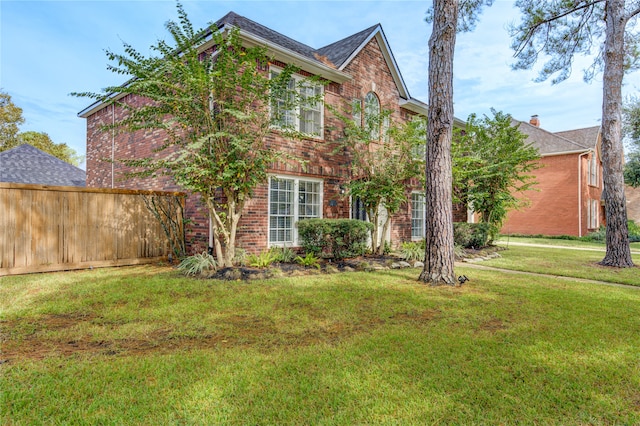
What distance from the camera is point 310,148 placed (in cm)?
969

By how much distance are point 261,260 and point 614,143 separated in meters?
10.4

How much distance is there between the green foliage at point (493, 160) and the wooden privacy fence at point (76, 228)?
10.2 metres

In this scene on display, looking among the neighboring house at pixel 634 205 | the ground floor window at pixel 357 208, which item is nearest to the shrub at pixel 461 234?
the ground floor window at pixel 357 208

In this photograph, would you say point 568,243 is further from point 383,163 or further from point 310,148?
point 310,148

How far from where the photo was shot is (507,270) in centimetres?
863

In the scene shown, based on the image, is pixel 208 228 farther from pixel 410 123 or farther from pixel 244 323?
pixel 410 123

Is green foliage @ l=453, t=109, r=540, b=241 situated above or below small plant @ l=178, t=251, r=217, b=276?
above

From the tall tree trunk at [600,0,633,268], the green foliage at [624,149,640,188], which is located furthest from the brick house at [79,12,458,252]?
the green foliage at [624,149,640,188]

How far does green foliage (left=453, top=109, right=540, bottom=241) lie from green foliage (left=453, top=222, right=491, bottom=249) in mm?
633

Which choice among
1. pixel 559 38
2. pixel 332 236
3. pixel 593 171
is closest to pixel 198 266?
pixel 332 236

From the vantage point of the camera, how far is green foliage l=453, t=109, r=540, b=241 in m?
A: 12.3

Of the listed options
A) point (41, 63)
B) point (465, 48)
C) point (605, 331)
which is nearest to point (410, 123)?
point (465, 48)

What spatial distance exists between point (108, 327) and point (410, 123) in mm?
8565

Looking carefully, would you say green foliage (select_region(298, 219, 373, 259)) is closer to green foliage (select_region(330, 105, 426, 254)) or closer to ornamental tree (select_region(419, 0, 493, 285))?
green foliage (select_region(330, 105, 426, 254))
